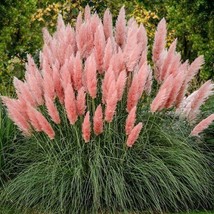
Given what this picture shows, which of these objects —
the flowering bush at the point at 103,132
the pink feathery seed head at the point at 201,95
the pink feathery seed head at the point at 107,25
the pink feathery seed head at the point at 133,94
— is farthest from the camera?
the pink feathery seed head at the point at 107,25

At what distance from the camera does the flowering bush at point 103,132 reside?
573 centimetres

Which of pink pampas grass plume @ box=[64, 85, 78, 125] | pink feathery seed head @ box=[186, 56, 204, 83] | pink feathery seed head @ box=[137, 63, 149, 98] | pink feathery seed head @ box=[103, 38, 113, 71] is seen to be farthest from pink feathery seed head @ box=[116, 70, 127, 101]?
pink feathery seed head @ box=[186, 56, 204, 83]

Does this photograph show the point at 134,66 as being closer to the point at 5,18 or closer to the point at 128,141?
the point at 128,141

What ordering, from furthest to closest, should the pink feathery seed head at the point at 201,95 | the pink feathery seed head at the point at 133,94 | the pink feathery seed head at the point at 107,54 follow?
the pink feathery seed head at the point at 201,95 → the pink feathery seed head at the point at 107,54 → the pink feathery seed head at the point at 133,94

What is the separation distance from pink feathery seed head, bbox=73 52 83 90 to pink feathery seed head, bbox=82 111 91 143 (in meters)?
0.41

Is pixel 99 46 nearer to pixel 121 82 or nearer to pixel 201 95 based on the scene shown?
pixel 121 82

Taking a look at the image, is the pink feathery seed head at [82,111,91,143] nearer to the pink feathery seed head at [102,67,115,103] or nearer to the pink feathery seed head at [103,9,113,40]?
the pink feathery seed head at [102,67,115,103]

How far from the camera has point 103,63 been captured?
6086mm

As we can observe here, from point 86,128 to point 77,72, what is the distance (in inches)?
21.7

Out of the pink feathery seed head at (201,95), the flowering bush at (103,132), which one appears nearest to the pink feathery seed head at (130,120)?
the flowering bush at (103,132)

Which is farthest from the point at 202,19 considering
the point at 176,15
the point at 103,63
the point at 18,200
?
the point at 18,200

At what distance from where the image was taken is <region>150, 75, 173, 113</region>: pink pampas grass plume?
5875mm

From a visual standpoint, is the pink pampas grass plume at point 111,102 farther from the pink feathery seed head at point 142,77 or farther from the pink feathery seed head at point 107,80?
the pink feathery seed head at point 142,77

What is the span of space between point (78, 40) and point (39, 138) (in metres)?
0.99
